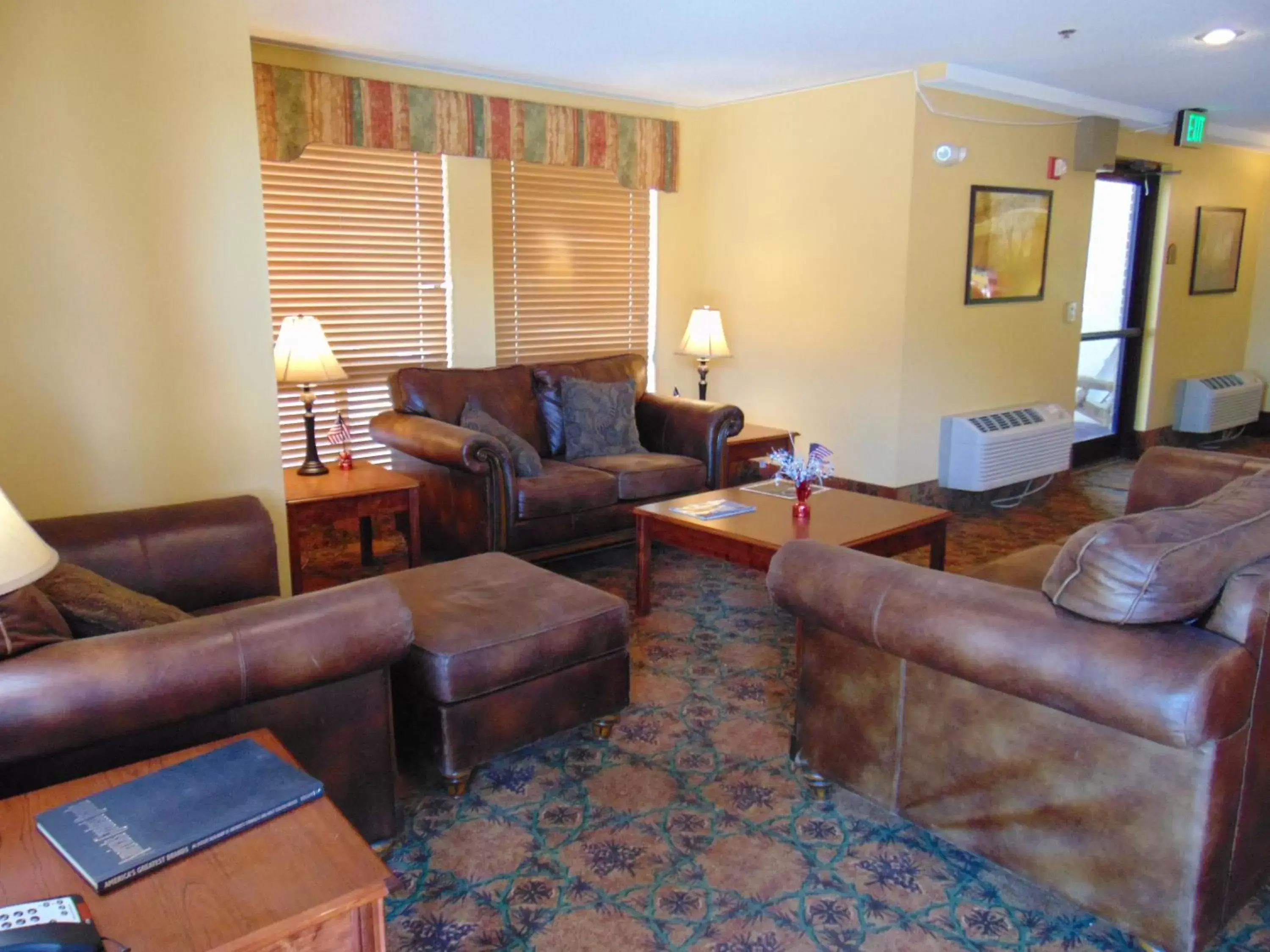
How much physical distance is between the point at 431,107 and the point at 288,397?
1.63 m

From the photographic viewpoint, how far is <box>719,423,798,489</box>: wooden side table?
5.13 metres

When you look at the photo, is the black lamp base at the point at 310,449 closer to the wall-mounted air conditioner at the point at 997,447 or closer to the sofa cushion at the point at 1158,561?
the sofa cushion at the point at 1158,561

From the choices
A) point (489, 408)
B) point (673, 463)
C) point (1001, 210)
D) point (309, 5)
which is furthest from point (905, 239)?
point (309, 5)

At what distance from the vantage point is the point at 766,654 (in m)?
3.54

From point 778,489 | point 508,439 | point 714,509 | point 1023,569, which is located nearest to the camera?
point 1023,569

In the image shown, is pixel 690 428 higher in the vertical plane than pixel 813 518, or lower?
higher

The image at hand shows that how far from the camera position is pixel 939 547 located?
374 centimetres

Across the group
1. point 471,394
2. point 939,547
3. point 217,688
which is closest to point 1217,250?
point 939,547

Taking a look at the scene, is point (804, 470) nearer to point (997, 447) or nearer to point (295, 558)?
point (295, 558)

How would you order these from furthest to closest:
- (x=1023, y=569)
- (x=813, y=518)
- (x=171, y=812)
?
(x=813, y=518)
(x=1023, y=569)
(x=171, y=812)

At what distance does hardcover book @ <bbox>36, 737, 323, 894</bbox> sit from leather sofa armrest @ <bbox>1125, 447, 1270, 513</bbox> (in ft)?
9.20

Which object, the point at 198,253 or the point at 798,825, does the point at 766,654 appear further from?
the point at 198,253

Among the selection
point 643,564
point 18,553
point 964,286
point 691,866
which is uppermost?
point 964,286

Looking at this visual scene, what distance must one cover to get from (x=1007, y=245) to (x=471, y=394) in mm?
3305
